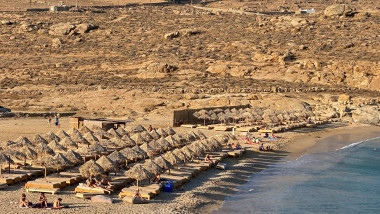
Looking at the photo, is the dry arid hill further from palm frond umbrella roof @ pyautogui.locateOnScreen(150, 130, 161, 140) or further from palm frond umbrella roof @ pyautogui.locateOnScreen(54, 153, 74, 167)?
palm frond umbrella roof @ pyautogui.locateOnScreen(54, 153, 74, 167)

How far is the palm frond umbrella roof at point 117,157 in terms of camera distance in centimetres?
2355

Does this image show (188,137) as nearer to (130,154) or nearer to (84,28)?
(130,154)

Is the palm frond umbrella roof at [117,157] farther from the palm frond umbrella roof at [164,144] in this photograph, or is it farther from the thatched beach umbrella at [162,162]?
the palm frond umbrella roof at [164,144]

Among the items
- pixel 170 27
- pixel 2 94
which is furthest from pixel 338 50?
pixel 2 94

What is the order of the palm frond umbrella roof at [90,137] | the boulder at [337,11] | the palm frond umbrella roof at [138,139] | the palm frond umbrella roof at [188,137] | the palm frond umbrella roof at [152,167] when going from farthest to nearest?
the boulder at [337,11]
the palm frond umbrella roof at [188,137]
the palm frond umbrella roof at [138,139]
the palm frond umbrella roof at [90,137]
the palm frond umbrella roof at [152,167]

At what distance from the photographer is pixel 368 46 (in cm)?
6706

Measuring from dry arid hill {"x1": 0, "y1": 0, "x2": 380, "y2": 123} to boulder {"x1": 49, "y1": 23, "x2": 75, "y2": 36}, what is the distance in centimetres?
15

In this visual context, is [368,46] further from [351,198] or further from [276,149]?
[351,198]

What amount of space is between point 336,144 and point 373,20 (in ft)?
149

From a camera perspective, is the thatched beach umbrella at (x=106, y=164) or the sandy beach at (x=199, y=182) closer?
the sandy beach at (x=199, y=182)

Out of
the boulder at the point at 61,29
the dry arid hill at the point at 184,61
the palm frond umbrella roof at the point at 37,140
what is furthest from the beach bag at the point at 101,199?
the boulder at the point at 61,29

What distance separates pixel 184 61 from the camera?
6519 cm

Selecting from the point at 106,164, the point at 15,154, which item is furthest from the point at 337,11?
the point at 15,154

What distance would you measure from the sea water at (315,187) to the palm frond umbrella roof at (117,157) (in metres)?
5.28
